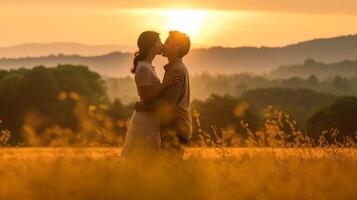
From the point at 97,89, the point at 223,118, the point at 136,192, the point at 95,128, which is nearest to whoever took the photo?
the point at 136,192

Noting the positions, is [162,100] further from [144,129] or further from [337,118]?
[337,118]

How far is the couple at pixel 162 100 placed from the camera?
35.2ft

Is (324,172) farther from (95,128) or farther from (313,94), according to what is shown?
(313,94)

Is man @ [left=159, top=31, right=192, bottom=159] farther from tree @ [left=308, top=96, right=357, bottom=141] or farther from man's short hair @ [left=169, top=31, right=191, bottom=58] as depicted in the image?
tree @ [left=308, top=96, right=357, bottom=141]

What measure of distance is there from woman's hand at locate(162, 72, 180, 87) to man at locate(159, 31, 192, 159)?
0.08 feet

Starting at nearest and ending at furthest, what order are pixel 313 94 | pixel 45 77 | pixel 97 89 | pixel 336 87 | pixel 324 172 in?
pixel 324 172
pixel 45 77
pixel 97 89
pixel 313 94
pixel 336 87

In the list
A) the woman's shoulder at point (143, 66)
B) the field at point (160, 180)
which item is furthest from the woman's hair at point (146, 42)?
the field at point (160, 180)

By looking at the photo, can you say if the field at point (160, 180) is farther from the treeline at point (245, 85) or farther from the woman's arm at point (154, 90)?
the treeline at point (245, 85)

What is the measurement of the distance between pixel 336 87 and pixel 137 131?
473 feet

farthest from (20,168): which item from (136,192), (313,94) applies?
(313,94)

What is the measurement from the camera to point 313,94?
110812mm

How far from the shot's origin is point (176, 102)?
10805 millimetres

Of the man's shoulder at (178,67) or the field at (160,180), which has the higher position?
the man's shoulder at (178,67)

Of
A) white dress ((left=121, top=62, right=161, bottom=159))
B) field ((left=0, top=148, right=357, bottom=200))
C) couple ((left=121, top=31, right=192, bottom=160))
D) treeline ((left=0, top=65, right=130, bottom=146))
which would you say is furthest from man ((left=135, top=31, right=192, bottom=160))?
treeline ((left=0, top=65, right=130, bottom=146))
